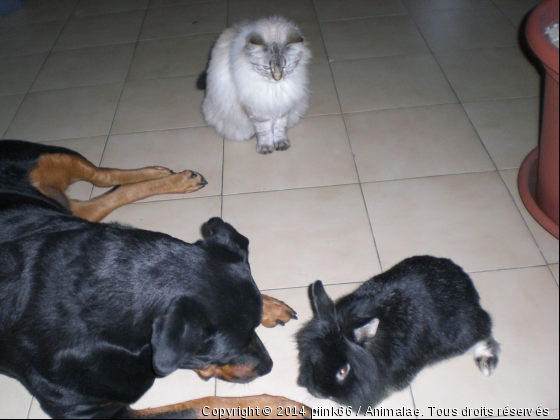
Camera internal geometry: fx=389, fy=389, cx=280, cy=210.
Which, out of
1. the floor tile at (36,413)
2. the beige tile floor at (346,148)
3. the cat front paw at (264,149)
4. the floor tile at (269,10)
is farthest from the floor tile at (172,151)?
the floor tile at (269,10)

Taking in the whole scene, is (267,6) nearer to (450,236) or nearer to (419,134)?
(419,134)

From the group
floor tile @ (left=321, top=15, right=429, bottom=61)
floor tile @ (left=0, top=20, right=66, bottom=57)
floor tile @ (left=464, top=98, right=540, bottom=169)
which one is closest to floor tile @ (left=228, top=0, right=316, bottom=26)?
floor tile @ (left=321, top=15, right=429, bottom=61)

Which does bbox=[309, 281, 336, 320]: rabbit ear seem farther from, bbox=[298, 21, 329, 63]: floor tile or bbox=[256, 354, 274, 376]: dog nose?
bbox=[298, 21, 329, 63]: floor tile

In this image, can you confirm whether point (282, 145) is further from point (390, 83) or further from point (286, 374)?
point (286, 374)

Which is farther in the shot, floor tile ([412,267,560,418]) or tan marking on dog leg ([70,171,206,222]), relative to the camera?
tan marking on dog leg ([70,171,206,222])

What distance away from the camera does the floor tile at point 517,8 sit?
3.83 metres

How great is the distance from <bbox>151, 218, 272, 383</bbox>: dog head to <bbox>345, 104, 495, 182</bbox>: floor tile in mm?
1455

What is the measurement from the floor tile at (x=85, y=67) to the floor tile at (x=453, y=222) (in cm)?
281

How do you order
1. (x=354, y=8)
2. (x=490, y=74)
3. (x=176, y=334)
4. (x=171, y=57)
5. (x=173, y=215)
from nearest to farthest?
1. (x=176, y=334)
2. (x=173, y=215)
3. (x=490, y=74)
4. (x=171, y=57)
5. (x=354, y=8)

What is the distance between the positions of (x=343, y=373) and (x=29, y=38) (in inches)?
198

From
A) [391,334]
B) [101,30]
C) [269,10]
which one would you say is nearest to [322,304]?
[391,334]

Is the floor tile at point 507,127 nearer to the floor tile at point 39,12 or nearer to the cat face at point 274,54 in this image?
the cat face at point 274,54

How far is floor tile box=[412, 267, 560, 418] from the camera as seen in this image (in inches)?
69.0

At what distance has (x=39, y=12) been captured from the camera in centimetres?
495
